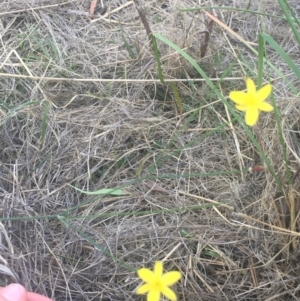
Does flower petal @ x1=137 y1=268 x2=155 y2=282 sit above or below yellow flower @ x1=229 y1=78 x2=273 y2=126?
below

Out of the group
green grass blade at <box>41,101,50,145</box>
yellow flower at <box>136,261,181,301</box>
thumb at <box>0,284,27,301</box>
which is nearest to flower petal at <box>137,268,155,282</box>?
yellow flower at <box>136,261,181,301</box>

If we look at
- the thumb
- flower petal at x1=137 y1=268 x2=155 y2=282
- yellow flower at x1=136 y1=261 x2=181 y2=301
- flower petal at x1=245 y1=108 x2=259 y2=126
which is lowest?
the thumb

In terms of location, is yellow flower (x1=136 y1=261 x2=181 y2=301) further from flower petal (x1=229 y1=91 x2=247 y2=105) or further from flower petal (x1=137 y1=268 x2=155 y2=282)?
flower petal (x1=229 y1=91 x2=247 y2=105)

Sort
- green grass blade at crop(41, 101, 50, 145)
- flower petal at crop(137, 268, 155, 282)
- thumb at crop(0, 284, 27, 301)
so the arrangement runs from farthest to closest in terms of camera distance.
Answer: green grass blade at crop(41, 101, 50, 145)
thumb at crop(0, 284, 27, 301)
flower petal at crop(137, 268, 155, 282)

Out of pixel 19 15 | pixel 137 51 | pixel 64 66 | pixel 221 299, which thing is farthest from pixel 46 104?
pixel 221 299

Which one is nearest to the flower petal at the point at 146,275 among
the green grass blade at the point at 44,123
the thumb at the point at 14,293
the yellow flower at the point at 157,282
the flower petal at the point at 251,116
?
the yellow flower at the point at 157,282

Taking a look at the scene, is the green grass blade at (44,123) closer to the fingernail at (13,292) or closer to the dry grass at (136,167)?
the dry grass at (136,167)
